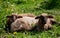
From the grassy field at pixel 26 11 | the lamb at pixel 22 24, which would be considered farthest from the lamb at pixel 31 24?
the grassy field at pixel 26 11

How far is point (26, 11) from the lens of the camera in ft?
32.5

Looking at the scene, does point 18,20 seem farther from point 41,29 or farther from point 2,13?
point 2,13

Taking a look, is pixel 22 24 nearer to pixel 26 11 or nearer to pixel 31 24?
pixel 31 24

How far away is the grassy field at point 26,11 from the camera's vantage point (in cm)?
764

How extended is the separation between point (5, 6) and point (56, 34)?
11.0ft

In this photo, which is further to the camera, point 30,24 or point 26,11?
point 26,11

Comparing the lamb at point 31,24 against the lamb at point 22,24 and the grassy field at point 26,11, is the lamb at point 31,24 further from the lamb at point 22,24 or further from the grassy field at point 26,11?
the grassy field at point 26,11

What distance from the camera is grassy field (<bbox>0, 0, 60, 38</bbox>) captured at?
301 inches

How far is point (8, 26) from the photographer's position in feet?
27.6

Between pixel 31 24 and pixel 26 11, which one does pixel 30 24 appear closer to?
pixel 31 24

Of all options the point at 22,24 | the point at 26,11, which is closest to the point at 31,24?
the point at 22,24

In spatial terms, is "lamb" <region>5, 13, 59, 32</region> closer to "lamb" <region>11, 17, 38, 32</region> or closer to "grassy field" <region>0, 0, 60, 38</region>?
"lamb" <region>11, 17, 38, 32</region>

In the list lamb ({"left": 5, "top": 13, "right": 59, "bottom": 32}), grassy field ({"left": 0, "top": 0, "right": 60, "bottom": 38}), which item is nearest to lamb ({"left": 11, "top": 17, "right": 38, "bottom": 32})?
lamb ({"left": 5, "top": 13, "right": 59, "bottom": 32})

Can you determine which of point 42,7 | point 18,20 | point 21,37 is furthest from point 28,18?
point 42,7
